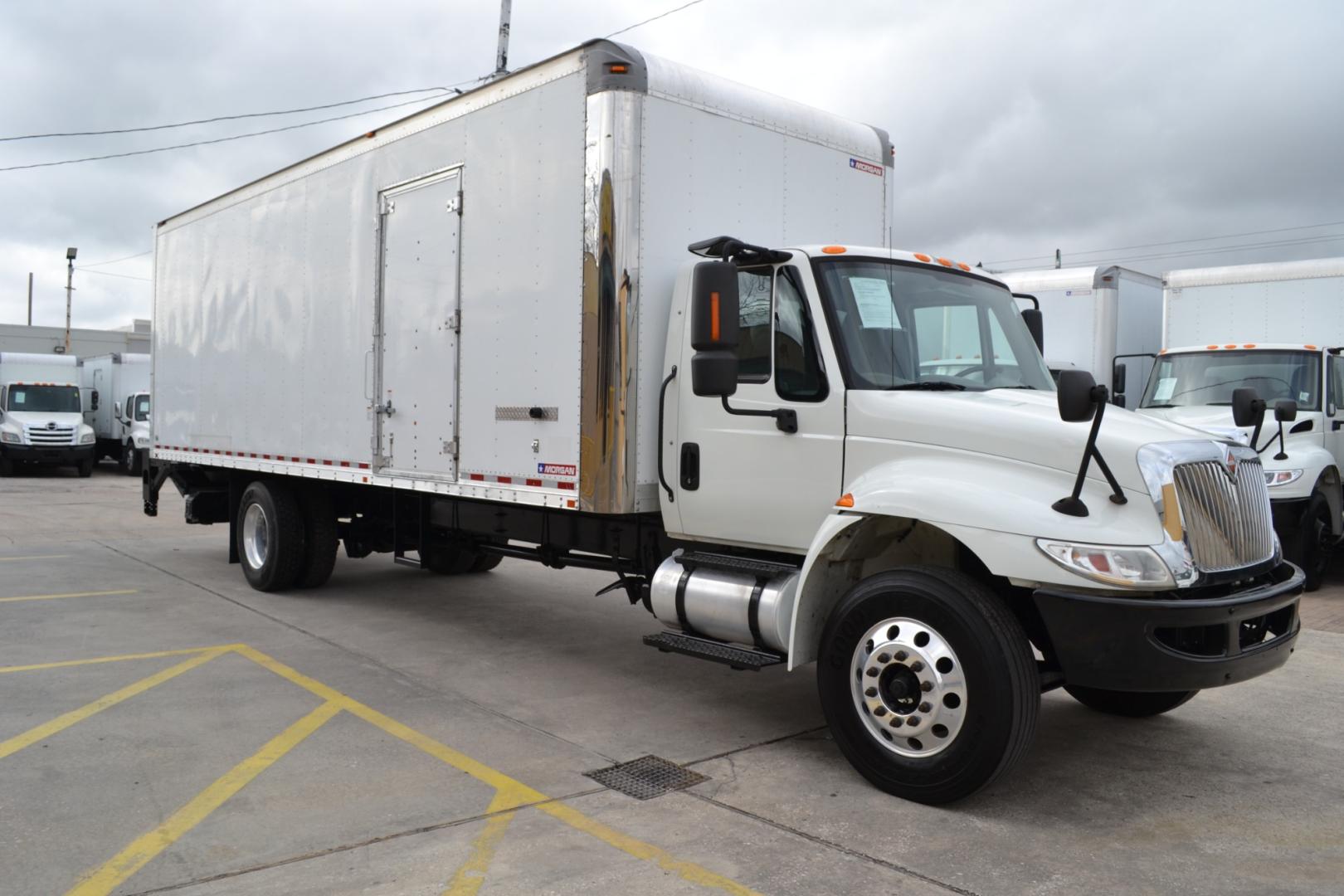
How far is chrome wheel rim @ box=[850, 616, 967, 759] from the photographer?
442cm

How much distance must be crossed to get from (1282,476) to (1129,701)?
530 centimetres

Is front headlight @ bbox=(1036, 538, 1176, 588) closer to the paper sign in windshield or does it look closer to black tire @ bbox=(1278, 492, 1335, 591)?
the paper sign in windshield

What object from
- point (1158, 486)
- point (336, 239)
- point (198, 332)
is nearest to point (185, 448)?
point (198, 332)

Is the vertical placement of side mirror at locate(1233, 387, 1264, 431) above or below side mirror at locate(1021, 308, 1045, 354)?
below

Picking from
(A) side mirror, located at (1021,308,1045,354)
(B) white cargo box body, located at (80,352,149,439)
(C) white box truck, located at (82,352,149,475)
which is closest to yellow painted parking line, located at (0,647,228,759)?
(A) side mirror, located at (1021,308,1045,354)

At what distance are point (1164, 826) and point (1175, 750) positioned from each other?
1173mm

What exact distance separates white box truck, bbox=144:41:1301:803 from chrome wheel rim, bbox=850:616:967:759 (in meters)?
0.01

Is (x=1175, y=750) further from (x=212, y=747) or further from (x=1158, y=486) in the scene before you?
(x=212, y=747)

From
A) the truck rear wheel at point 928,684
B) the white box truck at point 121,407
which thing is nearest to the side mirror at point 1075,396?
the truck rear wheel at point 928,684

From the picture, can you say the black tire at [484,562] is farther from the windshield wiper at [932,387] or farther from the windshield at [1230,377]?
the windshield at [1230,377]

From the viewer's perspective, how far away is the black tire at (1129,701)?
5.75 meters

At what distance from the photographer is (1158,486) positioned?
4.20 metres

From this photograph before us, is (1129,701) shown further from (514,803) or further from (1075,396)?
(514,803)

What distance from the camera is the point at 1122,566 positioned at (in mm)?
4117
